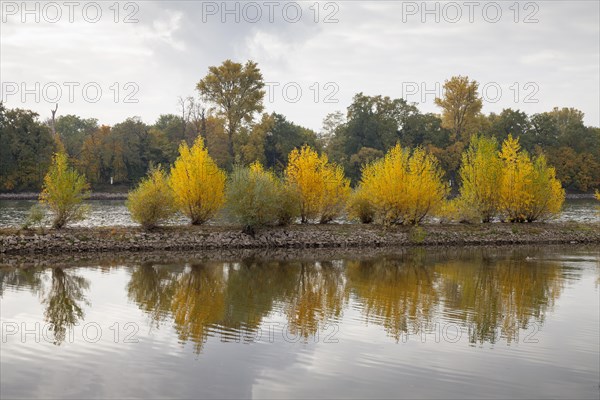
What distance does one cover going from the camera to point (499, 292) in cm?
2036

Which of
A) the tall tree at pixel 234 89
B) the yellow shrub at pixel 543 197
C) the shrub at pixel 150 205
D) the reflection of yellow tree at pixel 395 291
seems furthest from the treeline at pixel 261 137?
the reflection of yellow tree at pixel 395 291

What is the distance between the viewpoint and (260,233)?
33.1m

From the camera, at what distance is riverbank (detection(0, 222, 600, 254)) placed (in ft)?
95.2

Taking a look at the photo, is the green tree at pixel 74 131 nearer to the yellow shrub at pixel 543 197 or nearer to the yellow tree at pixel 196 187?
the yellow tree at pixel 196 187

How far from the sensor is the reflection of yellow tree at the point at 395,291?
16.1 meters

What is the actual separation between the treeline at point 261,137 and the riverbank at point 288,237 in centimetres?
2900

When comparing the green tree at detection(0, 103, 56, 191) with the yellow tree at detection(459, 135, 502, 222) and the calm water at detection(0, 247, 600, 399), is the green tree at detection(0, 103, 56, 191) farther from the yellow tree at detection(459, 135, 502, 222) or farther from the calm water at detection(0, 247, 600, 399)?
the yellow tree at detection(459, 135, 502, 222)

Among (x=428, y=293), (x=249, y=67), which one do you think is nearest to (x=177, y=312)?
(x=428, y=293)

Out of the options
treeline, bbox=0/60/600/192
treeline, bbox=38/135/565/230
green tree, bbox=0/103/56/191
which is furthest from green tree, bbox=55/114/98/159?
treeline, bbox=38/135/565/230

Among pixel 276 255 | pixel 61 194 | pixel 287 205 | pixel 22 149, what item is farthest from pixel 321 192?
pixel 22 149

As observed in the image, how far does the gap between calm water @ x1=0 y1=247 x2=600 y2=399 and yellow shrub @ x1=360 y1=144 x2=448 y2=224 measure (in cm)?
1004

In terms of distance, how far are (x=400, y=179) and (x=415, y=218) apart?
2.62 metres

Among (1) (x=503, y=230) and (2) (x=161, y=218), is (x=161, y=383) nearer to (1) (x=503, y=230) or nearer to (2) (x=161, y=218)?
(2) (x=161, y=218)

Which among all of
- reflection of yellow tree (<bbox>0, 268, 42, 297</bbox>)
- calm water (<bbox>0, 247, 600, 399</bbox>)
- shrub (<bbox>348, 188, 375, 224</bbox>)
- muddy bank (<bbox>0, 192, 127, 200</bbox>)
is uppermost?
muddy bank (<bbox>0, 192, 127, 200</bbox>)
